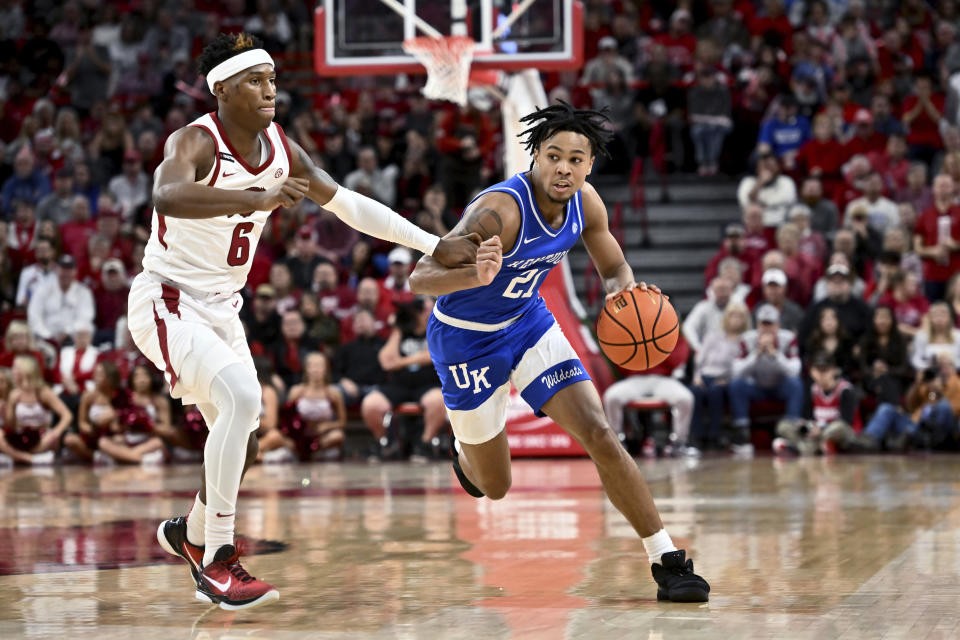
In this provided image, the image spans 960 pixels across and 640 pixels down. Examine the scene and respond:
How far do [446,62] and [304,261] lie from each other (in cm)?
451

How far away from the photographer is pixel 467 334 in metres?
5.92

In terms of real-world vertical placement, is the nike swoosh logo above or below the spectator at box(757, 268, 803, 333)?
below

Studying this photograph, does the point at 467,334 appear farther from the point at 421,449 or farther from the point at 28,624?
the point at 421,449

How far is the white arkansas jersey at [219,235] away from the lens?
5320 mm

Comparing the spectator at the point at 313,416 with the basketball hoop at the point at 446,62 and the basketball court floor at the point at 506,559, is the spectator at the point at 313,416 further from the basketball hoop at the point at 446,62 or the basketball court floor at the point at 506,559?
the basketball hoop at the point at 446,62

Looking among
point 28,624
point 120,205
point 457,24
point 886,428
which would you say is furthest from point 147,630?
point 120,205

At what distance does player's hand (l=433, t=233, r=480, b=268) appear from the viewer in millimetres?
5371

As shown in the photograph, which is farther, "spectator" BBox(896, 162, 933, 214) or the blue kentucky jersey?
"spectator" BBox(896, 162, 933, 214)

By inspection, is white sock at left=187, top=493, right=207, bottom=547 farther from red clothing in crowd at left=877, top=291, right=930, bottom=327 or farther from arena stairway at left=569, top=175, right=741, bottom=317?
arena stairway at left=569, top=175, right=741, bottom=317

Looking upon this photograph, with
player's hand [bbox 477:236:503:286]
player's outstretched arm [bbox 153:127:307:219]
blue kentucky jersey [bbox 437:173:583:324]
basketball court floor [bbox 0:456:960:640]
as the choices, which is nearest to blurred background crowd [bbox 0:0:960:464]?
basketball court floor [bbox 0:456:960:640]

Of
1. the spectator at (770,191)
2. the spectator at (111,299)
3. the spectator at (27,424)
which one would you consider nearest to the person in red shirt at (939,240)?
the spectator at (770,191)

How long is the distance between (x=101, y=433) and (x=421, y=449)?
3.18 m

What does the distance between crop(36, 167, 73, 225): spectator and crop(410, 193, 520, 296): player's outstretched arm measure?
12057 millimetres

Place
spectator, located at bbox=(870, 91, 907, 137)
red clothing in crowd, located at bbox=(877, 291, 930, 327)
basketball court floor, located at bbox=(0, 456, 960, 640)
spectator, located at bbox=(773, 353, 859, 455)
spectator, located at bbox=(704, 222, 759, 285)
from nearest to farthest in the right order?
basketball court floor, located at bbox=(0, 456, 960, 640) → spectator, located at bbox=(773, 353, 859, 455) → red clothing in crowd, located at bbox=(877, 291, 930, 327) → spectator, located at bbox=(704, 222, 759, 285) → spectator, located at bbox=(870, 91, 907, 137)
